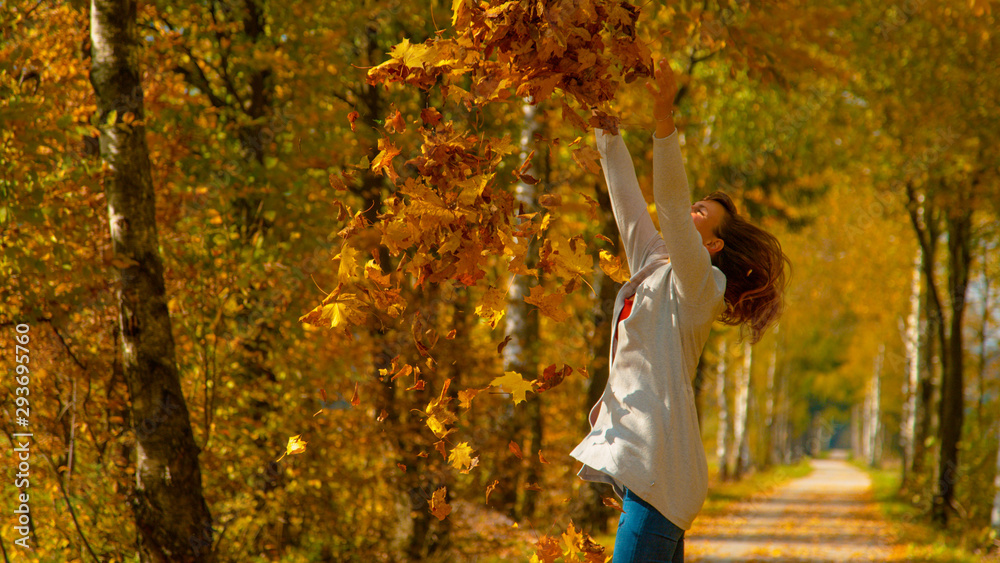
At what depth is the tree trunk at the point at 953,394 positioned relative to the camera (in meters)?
11.3

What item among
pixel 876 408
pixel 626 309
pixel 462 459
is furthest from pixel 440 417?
pixel 876 408

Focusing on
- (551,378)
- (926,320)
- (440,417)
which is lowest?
(440,417)

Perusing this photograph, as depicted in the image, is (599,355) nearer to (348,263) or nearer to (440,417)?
(440,417)

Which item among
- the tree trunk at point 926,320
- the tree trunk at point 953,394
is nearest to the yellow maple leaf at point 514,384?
the tree trunk at point 953,394

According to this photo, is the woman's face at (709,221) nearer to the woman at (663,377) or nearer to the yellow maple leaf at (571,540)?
the woman at (663,377)

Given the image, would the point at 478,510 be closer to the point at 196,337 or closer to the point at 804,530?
the point at 196,337

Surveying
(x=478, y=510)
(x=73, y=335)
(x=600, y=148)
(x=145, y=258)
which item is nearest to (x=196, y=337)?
(x=73, y=335)

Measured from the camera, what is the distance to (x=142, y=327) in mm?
3900

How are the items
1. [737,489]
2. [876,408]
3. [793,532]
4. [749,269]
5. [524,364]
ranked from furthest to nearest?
[876,408]
[737,489]
[793,532]
[524,364]
[749,269]

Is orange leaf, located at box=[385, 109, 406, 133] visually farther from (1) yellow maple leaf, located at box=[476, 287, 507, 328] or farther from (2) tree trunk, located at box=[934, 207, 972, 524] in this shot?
(2) tree trunk, located at box=[934, 207, 972, 524]

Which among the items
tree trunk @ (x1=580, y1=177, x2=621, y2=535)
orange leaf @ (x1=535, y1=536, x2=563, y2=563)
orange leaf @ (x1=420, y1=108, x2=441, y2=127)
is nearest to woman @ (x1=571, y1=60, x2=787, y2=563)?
orange leaf @ (x1=535, y1=536, x2=563, y2=563)

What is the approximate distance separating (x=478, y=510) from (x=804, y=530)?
734 cm

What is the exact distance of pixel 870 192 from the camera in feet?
51.8

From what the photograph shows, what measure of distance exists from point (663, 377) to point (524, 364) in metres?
5.49
